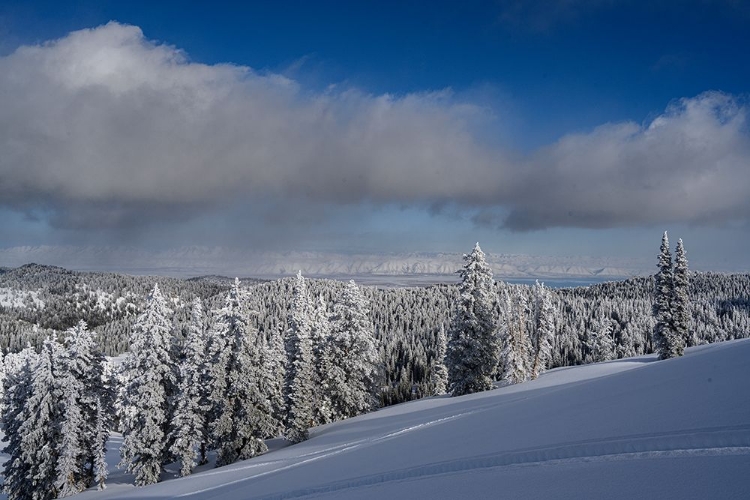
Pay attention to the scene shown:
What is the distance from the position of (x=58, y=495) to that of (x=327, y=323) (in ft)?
66.8

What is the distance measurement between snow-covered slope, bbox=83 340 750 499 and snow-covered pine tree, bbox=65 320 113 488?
19621 millimetres

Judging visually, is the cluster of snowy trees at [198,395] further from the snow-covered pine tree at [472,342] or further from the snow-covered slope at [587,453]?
the snow-covered slope at [587,453]

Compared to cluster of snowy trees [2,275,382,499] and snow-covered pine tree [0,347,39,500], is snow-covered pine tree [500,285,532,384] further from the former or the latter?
snow-covered pine tree [0,347,39,500]

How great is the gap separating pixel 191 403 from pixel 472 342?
64.0 feet

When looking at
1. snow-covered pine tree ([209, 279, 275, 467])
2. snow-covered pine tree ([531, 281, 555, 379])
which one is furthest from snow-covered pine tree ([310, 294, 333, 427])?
snow-covered pine tree ([531, 281, 555, 379])

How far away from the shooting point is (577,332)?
384 feet

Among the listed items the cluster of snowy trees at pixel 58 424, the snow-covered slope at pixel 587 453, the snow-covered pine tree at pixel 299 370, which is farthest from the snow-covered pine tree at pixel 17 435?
the snow-covered slope at pixel 587 453

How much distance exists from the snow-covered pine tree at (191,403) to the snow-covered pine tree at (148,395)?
0.95 meters

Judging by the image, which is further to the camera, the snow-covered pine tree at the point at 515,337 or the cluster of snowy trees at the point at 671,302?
the snow-covered pine tree at the point at 515,337

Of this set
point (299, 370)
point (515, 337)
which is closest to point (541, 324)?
point (515, 337)

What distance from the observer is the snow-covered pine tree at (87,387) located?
26.4 meters

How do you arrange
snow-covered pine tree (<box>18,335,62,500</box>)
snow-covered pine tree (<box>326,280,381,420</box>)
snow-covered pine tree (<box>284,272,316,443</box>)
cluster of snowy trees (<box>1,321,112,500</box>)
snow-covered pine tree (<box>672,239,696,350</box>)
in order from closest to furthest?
snow-covered pine tree (<box>18,335,62,500</box>) < cluster of snowy trees (<box>1,321,112,500</box>) < snow-covered pine tree (<box>284,272,316,443</box>) < snow-covered pine tree (<box>326,280,381,420</box>) < snow-covered pine tree (<box>672,239,696,350</box>)

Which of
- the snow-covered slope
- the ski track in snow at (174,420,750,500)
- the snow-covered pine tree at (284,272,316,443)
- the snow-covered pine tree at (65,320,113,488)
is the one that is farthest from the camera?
the snow-covered pine tree at (284,272,316,443)

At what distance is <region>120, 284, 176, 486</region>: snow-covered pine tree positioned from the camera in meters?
25.5
